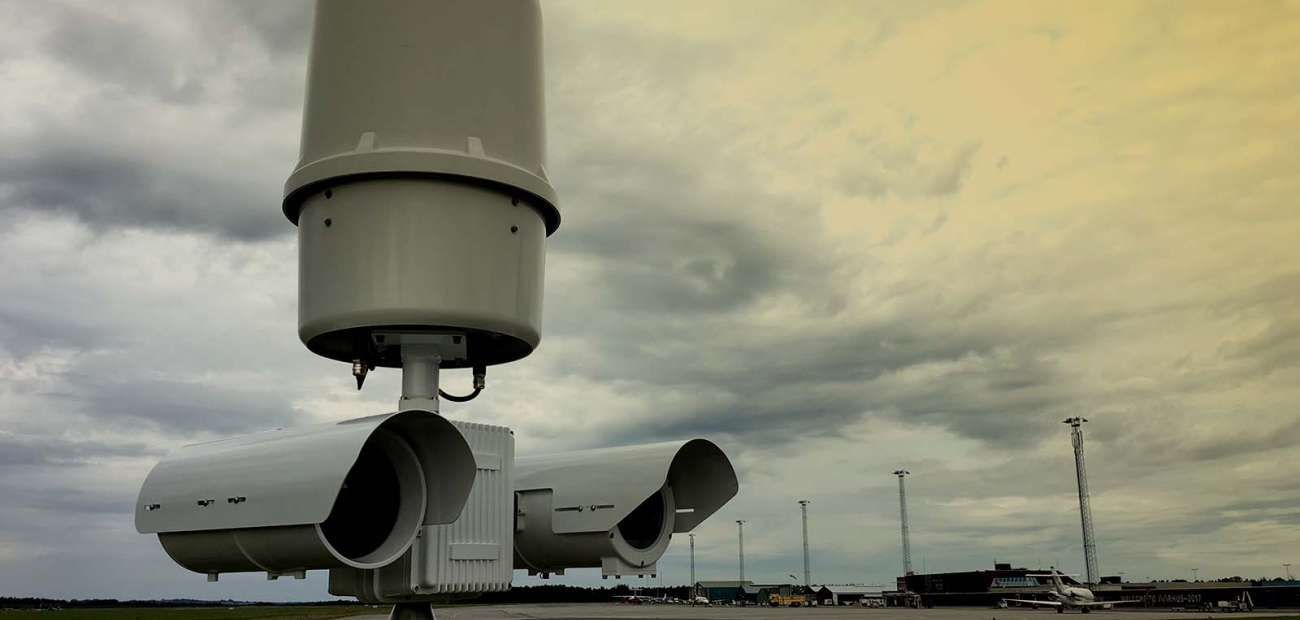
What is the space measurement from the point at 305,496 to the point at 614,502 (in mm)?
4694

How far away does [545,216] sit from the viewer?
1445 centimetres

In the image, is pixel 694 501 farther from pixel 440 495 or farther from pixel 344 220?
pixel 344 220

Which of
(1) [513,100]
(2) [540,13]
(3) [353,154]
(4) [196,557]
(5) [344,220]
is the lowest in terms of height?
(4) [196,557]

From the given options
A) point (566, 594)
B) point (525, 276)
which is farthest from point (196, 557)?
point (566, 594)

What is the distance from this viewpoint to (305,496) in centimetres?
1128

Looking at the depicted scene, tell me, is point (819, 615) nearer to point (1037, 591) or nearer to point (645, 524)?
point (1037, 591)

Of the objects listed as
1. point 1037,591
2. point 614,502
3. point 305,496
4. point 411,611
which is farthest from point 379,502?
point 1037,591

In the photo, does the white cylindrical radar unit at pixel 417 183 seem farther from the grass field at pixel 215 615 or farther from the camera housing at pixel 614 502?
the grass field at pixel 215 615

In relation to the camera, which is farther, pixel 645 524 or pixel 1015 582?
pixel 1015 582

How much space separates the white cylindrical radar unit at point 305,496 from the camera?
37.8ft

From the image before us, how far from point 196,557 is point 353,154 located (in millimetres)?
5837

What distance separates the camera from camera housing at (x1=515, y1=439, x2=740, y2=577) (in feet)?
47.2

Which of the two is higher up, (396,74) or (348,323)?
(396,74)

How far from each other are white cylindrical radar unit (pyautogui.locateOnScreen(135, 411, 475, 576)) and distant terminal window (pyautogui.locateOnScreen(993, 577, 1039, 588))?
115 m
